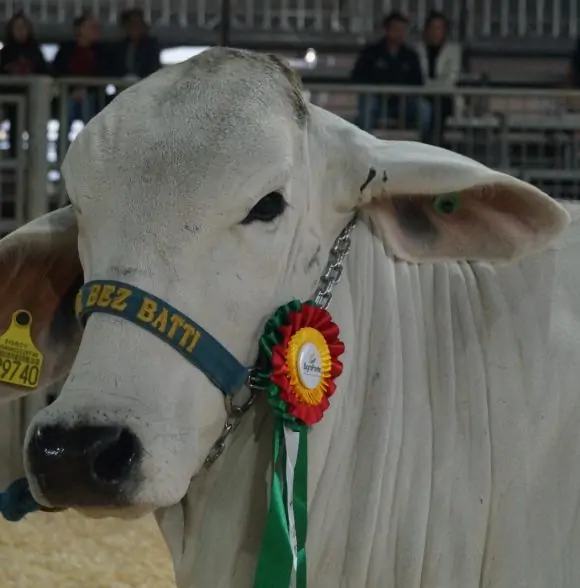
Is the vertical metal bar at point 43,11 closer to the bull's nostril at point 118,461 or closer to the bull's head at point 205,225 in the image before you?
the bull's head at point 205,225

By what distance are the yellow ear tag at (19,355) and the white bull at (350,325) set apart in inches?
16.8

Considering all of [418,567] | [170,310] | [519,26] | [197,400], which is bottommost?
[418,567]

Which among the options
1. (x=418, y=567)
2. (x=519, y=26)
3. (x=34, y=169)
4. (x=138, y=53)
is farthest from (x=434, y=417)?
(x=519, y=26)

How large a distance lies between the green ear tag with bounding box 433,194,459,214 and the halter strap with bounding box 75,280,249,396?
51 cm

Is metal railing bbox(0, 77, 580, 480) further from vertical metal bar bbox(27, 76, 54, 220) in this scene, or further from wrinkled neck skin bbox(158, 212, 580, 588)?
wrinkled neck skin bbox(158, 212, 580, 588)

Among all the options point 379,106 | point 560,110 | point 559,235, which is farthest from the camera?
point 560,110

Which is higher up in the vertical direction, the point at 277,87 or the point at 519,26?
the point at 519,26

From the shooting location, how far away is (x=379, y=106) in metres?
6.38

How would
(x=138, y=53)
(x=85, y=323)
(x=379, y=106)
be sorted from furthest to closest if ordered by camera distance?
1. (x=138, y=53)
2. (x=379, y=106)
3. (x=85, y=323)

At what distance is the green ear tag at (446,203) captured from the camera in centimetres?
203

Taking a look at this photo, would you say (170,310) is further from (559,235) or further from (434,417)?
(559,235)

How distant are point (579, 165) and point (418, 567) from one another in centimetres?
507

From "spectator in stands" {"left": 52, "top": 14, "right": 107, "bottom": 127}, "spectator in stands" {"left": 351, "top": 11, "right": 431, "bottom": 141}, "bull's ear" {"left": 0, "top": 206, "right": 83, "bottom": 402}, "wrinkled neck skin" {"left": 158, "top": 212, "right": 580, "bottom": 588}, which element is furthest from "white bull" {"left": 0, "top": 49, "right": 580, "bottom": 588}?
"spectator in stands" {"left": 52, "top": 14, "right": 107, "bottom": 127}

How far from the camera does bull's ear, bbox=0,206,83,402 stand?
2227mm
